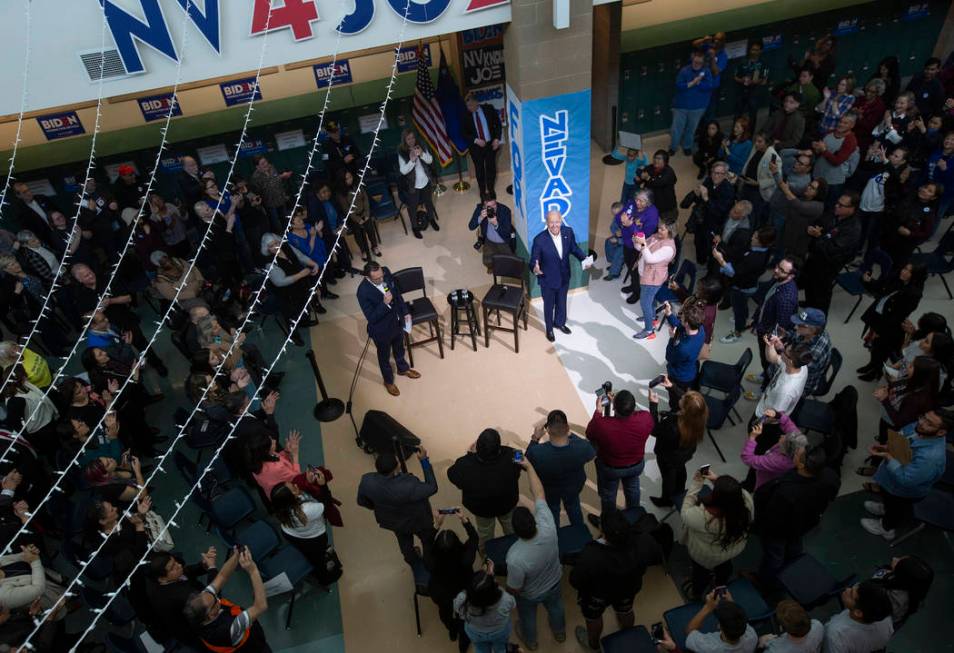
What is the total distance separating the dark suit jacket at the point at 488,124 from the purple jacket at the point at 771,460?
568 centimetres

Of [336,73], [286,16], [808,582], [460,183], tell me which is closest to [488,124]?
[460,183]

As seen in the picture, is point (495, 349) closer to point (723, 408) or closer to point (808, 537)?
point (723, 408)

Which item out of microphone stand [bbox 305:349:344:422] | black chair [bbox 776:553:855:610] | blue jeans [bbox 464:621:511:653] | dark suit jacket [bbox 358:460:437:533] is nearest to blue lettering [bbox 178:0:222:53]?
microphone stand [bbox 305:349:344:422]

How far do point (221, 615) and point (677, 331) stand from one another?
12.9ft

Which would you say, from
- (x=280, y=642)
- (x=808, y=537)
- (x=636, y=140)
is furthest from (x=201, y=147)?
(x=808, y=537)

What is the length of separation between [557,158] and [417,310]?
7.18ft

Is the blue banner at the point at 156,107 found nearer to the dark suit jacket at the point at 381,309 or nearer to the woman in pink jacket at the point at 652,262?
the dark suit jacket at the point at 381,309

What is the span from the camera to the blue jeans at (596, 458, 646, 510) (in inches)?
194

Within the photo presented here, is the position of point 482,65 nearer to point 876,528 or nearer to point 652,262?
point 652,262

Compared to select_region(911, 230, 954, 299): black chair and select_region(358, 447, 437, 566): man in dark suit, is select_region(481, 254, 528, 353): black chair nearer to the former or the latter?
select_region(358, 447, 437, 566): man in dark suit

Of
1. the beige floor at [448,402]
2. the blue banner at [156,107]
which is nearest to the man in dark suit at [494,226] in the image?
the beige floor at [448,402]

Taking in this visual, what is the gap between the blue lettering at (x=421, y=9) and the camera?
573 centimetres

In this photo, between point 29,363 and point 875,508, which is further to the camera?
point 29,363

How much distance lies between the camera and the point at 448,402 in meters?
6.70
